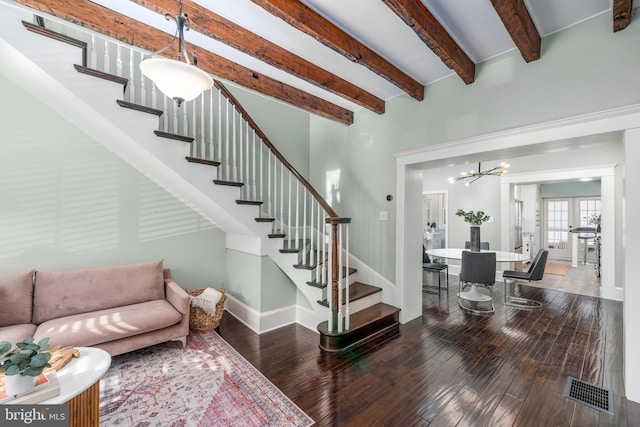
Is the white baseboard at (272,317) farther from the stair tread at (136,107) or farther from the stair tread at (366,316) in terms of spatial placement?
the stair tread at (136,107)

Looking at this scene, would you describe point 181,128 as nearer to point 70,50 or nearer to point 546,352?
point 70,50

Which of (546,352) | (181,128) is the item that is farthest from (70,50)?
(546,352)

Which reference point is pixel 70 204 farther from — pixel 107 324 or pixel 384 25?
pixel 384 25

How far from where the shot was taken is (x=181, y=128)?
340cm

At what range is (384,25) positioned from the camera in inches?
89.0

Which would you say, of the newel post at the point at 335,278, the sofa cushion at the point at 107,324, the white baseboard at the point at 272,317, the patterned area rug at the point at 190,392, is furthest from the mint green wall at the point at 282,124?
the patterned area rug at the point at 190,392

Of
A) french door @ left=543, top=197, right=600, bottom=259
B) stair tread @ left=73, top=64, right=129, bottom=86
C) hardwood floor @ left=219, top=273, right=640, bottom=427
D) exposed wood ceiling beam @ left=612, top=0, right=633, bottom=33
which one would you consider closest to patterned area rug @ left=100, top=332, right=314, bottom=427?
hardwood floor @ left=219, top=273, right=640, bottom=427

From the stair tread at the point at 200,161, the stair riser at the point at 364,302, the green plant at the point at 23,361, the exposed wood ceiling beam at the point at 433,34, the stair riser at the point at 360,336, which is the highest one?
the exposed wood ceiling beam at the point at 433,34

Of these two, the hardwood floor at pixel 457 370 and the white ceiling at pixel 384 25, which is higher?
the white ceiling at pixel 384 25

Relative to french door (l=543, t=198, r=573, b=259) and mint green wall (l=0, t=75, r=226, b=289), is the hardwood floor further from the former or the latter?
french door (l=543, t=198, r=573, b=259)

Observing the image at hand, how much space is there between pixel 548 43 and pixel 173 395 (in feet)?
14.5

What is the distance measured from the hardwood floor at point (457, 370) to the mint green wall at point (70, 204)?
151 centimetres

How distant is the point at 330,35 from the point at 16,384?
289 centimetres

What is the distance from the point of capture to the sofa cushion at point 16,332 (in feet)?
6.97
